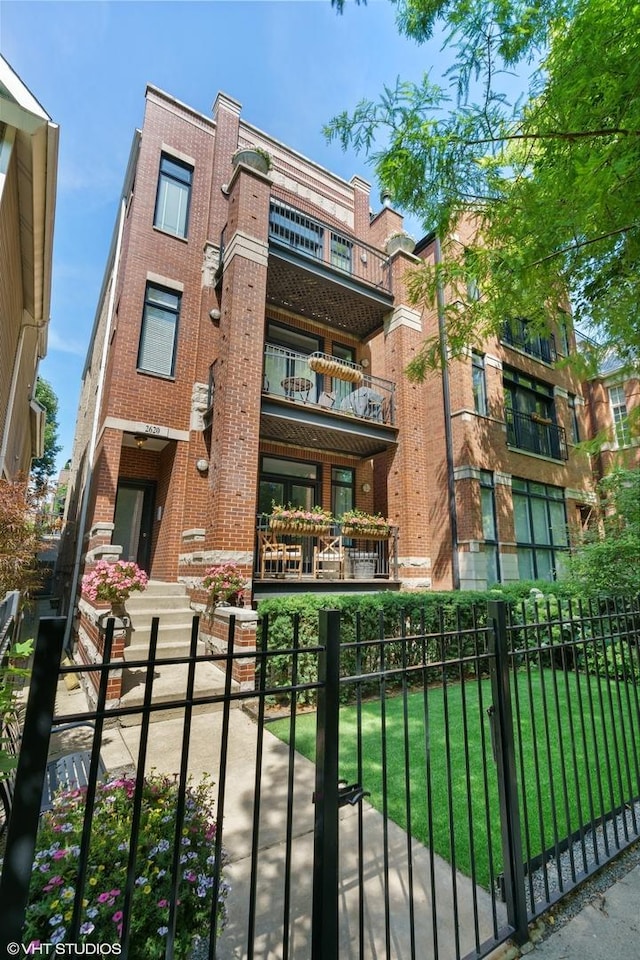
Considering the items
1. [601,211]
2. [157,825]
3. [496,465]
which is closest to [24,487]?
[157,825]

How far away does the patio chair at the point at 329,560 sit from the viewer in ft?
28.7

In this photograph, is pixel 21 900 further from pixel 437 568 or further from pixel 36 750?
pixel 437 568

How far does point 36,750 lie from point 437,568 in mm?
10835

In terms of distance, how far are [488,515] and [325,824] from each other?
10560mm

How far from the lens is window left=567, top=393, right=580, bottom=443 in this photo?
14.7 metres

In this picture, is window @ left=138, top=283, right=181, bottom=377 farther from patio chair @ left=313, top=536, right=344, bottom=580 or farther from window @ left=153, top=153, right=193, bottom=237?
patio chair @ left=313, top=536, right=344, bottom=580

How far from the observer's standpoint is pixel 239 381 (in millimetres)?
8336

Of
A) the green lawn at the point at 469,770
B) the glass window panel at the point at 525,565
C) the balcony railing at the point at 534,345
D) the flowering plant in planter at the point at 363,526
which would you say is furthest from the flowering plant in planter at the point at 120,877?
the balcony railing at the point at 534,345

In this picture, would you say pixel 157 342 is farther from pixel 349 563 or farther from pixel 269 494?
pixel 349 563

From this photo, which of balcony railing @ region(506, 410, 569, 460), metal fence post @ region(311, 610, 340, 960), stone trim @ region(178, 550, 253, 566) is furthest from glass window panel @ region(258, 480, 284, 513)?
metal fence post @ region(311, 610, 340, 960)

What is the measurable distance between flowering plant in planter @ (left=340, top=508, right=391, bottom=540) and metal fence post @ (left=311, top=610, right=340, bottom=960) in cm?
714

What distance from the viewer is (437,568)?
11.2 meters

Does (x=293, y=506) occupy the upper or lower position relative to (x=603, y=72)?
lower

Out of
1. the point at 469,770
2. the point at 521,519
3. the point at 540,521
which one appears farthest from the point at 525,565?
the point at 469,770
